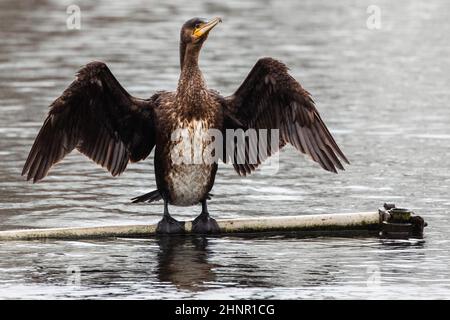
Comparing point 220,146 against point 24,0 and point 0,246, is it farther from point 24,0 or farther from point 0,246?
point 24,0

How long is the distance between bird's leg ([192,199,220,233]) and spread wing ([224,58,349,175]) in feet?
2.45

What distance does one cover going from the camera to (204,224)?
426 inches

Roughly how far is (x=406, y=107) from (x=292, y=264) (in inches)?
305

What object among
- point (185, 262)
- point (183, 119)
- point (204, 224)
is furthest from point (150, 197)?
point (185, 262)

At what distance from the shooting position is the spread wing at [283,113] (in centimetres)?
1068

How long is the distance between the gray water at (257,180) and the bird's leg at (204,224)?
11 cm

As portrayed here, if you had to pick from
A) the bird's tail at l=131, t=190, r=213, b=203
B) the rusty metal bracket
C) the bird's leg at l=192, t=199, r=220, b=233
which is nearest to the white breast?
the bird's leg at l=192, t=199, r=220, b=233

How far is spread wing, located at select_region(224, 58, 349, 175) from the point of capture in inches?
420

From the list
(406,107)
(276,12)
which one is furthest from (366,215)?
(276,12)

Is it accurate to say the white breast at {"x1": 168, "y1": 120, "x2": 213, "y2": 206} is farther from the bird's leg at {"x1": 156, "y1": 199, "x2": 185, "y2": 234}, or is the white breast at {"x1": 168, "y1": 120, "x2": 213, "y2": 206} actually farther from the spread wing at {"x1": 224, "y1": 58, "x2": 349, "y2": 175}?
the spread wing at {"x1": 224, "y1": 58, "x2": 349, "y2": 175}

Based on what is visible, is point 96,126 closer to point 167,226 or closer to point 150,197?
point 150,197

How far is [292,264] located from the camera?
32.9 feet

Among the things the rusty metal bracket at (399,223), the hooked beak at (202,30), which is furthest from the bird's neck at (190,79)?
the rusty metal bracket at (399,223)

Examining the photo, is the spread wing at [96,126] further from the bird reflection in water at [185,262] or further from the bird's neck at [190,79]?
the bird reflection in water at [185,262]
